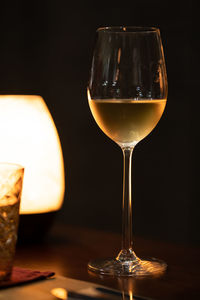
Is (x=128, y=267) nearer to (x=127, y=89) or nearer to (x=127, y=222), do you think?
(x=127, y=222)

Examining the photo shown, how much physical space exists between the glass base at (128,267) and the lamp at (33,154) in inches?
6.8

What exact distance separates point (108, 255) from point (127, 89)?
0.25 m

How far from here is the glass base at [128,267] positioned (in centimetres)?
73

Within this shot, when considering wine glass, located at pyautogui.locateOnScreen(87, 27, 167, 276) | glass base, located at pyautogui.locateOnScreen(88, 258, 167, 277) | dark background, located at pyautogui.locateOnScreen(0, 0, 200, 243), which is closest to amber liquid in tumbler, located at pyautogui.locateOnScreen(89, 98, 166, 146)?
wine glass, located at pyautogui.locateOnScreen(87, 27, 167, 276)

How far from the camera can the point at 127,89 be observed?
0.74 meters

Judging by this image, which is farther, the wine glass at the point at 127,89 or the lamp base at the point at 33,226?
the lamp base at the point at 33,226

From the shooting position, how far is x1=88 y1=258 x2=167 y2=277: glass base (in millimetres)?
727

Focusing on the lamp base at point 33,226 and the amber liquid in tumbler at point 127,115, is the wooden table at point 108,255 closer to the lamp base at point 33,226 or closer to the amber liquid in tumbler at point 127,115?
the lamp base at point 33,226

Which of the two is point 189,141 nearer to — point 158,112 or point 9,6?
point 9,6

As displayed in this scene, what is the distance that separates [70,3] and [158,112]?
157 centimetres

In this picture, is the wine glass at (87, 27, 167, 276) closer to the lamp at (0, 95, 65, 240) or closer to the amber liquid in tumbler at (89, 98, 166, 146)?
the amber liquid in tumbler at (89, 98, 166, 146)

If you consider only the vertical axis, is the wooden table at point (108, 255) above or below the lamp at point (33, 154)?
below

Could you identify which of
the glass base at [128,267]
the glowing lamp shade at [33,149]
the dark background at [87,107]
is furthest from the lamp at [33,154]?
the dark background at [87,107]

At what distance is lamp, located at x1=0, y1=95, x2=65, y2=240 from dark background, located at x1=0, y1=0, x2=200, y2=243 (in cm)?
107
